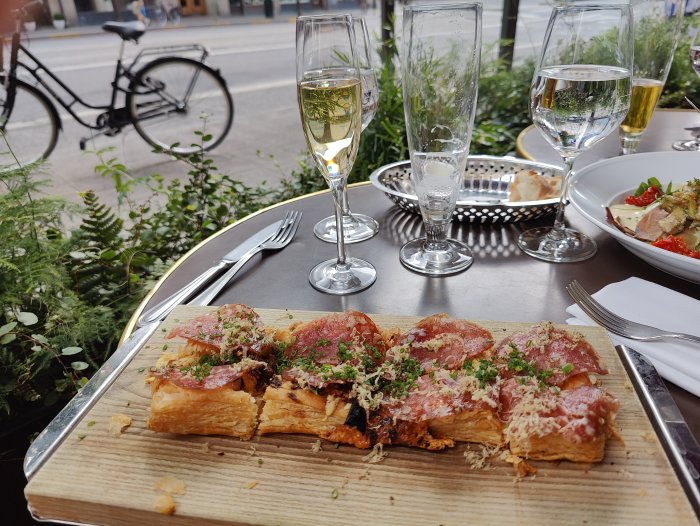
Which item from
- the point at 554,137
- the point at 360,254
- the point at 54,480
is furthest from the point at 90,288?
the point at 554,137

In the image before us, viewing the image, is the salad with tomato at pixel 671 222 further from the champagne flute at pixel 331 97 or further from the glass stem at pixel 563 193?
the champagne flute at pixel 331 97

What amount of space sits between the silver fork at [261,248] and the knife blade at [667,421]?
2.84 feet

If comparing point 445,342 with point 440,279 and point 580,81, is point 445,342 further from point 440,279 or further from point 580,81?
point 580,81

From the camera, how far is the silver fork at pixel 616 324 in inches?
38.9

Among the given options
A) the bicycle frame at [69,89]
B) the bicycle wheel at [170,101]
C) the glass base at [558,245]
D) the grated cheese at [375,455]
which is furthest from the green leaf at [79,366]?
the bicycle frame at [69,89]

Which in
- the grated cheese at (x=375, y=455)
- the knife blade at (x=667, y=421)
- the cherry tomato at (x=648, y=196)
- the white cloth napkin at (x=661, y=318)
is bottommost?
the grated cheese at (x=375, y=455)

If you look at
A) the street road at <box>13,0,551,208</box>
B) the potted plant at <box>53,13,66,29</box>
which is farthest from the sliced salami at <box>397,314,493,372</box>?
the potted plant at <box>53,13,66,29</box>

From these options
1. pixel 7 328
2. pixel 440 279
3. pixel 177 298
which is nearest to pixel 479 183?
pixel 440 279

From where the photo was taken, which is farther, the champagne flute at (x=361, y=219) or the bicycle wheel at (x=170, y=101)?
the bicycle wheel at (x=170, y=101)

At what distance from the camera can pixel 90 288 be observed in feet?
6.58

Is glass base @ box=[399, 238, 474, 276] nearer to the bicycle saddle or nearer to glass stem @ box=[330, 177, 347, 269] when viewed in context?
glass stem @ box=[330, 177, 347, 269]

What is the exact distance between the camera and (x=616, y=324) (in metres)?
1.06

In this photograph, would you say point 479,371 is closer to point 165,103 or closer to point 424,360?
point 424,360

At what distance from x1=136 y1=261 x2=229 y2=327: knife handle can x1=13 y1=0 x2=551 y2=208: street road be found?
230 centimetres
